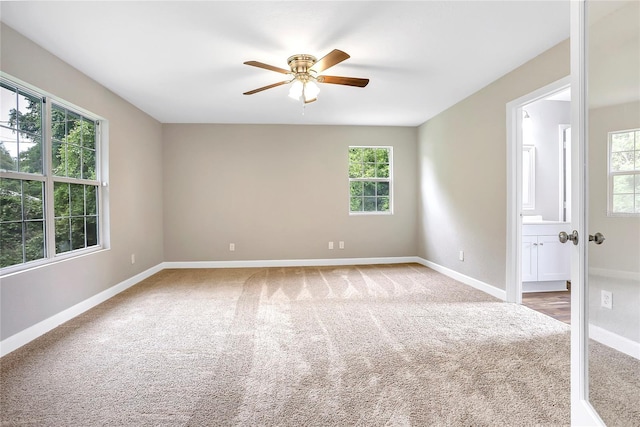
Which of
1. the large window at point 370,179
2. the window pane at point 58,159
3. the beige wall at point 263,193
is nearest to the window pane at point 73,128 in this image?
the window pane at point 58,159

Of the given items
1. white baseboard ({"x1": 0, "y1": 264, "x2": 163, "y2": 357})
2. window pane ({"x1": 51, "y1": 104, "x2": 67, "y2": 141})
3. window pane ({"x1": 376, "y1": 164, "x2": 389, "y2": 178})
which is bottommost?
white baseboard ({"x1": 0, "y1": 264, "x2": 163, "y2": 357})

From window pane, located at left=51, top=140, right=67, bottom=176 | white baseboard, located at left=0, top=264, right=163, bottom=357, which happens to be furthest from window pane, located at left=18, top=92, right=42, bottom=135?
white baseboard, located at left=0, top=264, right=163, bottom=357

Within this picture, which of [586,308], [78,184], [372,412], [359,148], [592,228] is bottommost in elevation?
[372,412]

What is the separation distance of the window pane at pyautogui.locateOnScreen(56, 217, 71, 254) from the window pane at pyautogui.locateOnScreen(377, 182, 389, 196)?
4.50m

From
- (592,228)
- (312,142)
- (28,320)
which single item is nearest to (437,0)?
(592,228)

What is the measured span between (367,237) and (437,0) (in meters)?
4.02

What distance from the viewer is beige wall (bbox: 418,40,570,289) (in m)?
3.27

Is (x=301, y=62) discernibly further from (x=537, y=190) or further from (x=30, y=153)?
(x=537, y=190)

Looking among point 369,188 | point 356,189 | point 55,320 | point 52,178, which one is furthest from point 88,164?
point 369,188

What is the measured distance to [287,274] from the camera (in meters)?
4.91

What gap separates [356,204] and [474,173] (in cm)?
219

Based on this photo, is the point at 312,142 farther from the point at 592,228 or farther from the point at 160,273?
the point at 592,228

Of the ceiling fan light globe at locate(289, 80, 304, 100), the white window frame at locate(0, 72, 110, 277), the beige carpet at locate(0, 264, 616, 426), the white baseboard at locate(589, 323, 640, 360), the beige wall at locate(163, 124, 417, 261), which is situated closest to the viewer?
the white baseboard at locate(589, 323, 640, 360)

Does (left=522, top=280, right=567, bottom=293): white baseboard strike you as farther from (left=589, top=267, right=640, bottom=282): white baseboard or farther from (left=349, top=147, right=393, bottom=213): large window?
(left=589, top=267, right=640, bottom=282): white baseboard
